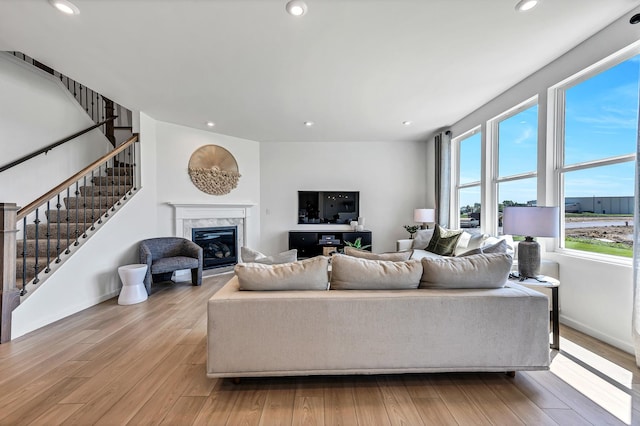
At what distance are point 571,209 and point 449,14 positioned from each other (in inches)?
93.9

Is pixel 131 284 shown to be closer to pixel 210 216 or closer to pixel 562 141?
pixel 210 216

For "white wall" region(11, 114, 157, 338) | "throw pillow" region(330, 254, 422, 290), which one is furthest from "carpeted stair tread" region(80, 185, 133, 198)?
"throw pillow" region(330, 254, 422, 290)

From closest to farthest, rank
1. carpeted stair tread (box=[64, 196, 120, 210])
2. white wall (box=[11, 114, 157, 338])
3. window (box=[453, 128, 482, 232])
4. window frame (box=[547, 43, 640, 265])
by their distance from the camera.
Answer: window frame (box=[547, 43, 640, 265])
white wall (box=[11, 114, 157, 338])
carpeted stair tread (box=[64, 196, 120, 210])
window (box=[453, 128, 482, 232])

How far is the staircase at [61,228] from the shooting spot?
110 inches

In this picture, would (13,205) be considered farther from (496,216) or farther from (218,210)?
(496,216)

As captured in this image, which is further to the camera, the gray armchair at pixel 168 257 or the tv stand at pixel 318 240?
the tv stand at pixel 318 240

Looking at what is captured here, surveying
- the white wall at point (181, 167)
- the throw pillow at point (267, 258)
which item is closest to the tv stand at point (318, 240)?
the white wall at point (181, 167)

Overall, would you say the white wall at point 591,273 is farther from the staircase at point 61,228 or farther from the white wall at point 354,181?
the staircase at point 61,228

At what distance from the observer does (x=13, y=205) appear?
2.43 metres

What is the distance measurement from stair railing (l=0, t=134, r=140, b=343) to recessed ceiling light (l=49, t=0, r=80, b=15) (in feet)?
5.51

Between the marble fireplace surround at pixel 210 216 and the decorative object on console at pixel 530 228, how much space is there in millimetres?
4389

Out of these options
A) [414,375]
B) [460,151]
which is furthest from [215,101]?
[460,151]

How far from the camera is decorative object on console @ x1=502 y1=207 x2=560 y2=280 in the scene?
223 centimetres

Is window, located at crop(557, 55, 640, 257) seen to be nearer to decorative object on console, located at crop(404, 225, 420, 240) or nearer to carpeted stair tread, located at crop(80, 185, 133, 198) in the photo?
decorative object on console, located at crop(404, 225, 420, 240)
